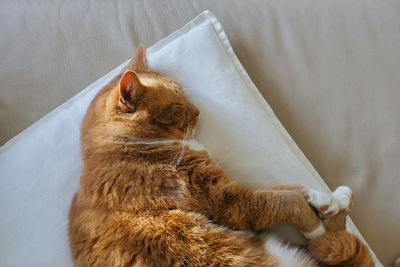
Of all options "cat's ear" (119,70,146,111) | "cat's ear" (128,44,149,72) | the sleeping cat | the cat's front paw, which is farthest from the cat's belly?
"cat's ear" (128,44,149,72)

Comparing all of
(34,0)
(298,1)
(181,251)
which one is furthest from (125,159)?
(298,1)

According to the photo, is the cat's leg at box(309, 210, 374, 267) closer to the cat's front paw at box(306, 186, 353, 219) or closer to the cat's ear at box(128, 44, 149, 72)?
the cat's front paw at box(306, 186, 353, 219)

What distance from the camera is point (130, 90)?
2.99ft

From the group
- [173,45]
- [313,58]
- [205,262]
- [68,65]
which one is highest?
[68,65]

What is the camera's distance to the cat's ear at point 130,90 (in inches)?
34.5

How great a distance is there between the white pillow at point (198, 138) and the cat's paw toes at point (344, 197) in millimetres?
45

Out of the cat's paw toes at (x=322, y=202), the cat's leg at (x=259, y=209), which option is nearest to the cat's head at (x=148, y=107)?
the cat's leg at (x=259, y=209)

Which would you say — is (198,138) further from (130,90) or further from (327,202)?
(327,202)

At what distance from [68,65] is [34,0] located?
322 millimetres

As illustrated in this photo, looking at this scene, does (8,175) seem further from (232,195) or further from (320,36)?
(320,36)

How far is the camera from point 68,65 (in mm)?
1192

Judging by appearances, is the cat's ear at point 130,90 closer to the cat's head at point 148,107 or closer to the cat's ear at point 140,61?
the cat's head at point 148,107

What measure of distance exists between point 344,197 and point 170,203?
0.56 metres

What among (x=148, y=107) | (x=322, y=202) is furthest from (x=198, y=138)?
(x=322, y=202)
